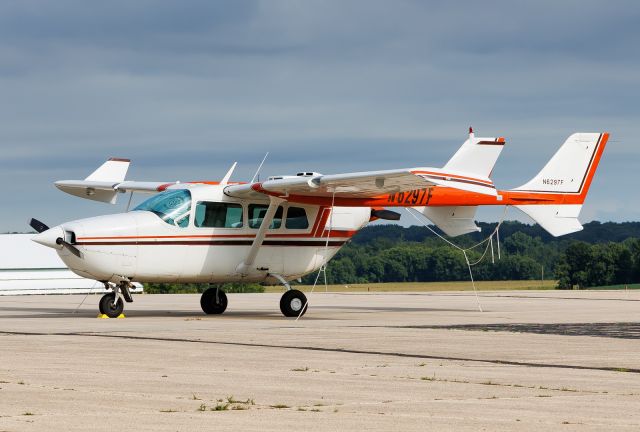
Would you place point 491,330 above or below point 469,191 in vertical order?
below

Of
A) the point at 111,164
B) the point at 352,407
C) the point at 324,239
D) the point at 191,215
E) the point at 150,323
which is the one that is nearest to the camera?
the point at 352,407

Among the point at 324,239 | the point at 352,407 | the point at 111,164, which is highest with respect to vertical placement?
the point at 111,164

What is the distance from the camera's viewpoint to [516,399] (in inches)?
453

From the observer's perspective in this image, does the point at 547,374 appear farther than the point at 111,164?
No

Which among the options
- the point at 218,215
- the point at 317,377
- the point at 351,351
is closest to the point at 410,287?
the point at 218,215

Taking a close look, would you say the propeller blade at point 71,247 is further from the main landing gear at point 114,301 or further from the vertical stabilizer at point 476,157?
the vertical stabilizer at point 476,157

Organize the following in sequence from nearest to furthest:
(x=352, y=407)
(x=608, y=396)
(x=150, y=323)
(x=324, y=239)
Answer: (x=352, y=407)
(x=608, y=396)
(x=150, y=323)
(x=324, y=239)

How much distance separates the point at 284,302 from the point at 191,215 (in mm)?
3244

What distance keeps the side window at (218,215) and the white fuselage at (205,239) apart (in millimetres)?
24

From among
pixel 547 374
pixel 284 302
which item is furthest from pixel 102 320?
pixel 547 374

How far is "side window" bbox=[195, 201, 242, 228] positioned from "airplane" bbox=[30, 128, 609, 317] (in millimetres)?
25

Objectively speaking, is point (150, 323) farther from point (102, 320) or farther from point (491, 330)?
point (491, 330)

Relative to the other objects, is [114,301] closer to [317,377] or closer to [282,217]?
[282,217]

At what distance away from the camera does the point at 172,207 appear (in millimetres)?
26922
